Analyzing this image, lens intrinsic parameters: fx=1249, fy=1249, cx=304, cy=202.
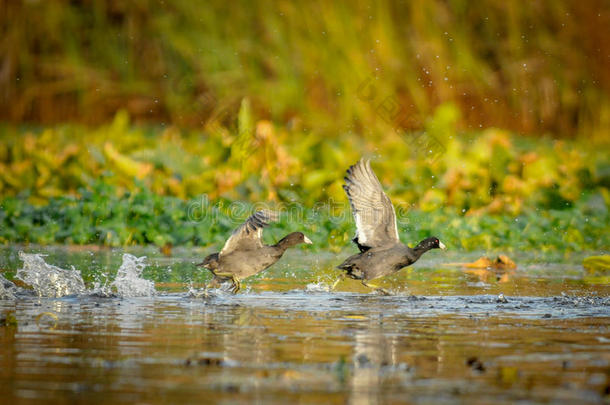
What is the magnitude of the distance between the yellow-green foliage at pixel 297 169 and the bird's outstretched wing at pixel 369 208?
4054 mm

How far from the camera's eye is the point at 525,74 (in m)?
19.0

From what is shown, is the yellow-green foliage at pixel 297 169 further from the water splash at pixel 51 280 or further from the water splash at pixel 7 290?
the water splash at pixel 7 290

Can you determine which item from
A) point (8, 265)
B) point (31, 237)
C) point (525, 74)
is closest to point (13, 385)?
point (8, 265)

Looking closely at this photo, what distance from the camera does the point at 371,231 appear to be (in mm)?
10078

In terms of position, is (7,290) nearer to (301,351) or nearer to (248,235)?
(248,235)

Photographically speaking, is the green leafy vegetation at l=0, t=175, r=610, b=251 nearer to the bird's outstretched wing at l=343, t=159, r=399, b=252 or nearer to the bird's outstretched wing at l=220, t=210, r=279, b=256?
the bird's outstretched wing at l=343, t=159, r=399, b=252

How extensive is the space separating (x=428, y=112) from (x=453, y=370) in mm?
13368

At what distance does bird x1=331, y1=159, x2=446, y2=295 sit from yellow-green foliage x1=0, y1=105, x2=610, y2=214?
4.06 meters

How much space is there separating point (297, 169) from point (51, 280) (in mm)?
6111

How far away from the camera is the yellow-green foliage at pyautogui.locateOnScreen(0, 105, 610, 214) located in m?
14.4

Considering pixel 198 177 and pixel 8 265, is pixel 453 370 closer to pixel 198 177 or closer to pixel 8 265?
pixel 8 265

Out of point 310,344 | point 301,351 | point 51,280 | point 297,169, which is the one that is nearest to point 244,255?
point 51,280

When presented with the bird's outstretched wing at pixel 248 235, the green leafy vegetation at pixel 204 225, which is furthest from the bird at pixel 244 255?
the green leafy vegetation at pixel 204 225

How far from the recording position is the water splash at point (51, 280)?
8703mm
